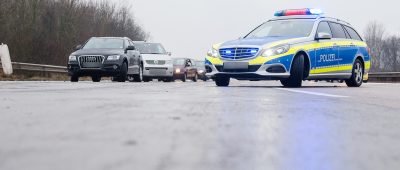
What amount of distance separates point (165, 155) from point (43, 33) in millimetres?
35378

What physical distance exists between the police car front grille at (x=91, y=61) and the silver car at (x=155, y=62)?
228 inches

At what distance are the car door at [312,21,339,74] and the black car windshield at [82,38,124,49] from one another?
6934mm

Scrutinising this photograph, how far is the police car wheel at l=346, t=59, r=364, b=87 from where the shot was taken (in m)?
12.3

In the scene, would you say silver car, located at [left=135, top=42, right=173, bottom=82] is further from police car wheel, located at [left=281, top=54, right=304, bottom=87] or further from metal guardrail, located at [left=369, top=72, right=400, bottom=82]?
metal guardrail, located at [left=369, top=72, right=400, bottom=82]

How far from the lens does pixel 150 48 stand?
74.6ft

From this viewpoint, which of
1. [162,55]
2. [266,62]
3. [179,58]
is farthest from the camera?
[179,58]

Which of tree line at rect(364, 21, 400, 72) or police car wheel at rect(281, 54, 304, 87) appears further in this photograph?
tree line at rect(364, 21, 400, 72)

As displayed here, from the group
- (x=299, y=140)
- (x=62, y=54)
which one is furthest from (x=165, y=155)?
(x=62, y=54)

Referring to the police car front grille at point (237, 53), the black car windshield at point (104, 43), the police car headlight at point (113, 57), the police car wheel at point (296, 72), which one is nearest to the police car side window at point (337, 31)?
the police car wheel at point (296, 72)

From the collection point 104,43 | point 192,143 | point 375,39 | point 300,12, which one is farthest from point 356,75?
point 375,39

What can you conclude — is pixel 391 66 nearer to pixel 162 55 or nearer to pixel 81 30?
pixel 81 30

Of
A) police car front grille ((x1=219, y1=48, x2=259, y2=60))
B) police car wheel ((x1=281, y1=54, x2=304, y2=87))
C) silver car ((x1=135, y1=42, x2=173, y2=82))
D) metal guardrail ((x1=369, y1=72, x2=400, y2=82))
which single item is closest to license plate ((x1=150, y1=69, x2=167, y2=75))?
silver car ((x1=135, y1=42, x2=173, y2=82))

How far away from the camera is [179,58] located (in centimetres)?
3041

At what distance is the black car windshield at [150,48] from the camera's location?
22.5 metres
